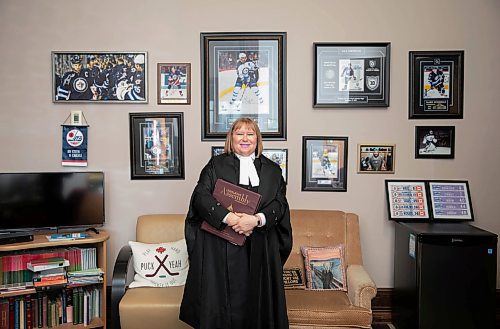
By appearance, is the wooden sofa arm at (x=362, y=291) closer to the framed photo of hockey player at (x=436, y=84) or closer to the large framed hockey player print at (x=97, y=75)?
the framed photo of hockey player at (x=436, y=84)

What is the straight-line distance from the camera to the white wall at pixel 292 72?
3771 millimetres

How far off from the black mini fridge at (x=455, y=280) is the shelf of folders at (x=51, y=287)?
2225 mm

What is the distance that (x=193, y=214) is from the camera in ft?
9.46

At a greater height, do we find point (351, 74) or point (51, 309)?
point (351, 74)

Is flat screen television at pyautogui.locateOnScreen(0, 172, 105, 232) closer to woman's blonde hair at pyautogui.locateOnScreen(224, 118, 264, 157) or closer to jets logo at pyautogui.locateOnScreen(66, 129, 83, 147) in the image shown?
jets logo at pyautogui.locateOnScreen(66, 129, 83, 147)

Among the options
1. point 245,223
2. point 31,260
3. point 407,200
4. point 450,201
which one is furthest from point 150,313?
point 450,201

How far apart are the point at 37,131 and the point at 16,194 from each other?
1.82 ft

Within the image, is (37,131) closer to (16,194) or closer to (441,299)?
(16,194)

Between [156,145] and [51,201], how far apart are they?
0.87 m

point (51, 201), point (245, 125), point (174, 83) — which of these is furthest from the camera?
point (174, 83)

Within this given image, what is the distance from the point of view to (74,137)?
3801mm

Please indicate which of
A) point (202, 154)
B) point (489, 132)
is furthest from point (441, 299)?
point (202, 154)

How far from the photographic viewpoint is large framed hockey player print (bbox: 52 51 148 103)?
3.78 meters

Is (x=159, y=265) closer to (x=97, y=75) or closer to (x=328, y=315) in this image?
(x=328, y=315)
